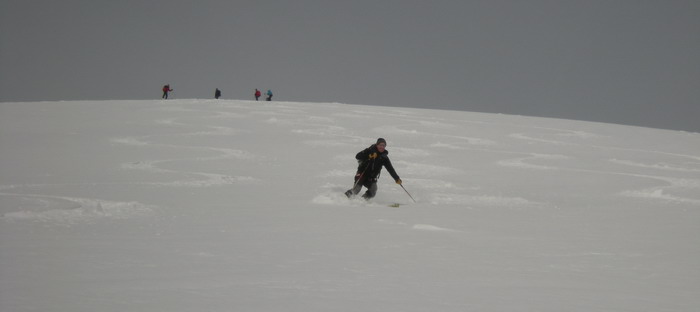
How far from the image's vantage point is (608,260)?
23.6 ft

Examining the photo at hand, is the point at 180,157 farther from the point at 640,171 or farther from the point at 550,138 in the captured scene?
the point at 550,138

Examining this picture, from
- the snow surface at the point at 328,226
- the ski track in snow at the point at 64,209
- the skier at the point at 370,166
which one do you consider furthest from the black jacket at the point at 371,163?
the ski track in snow at the point at 64,209

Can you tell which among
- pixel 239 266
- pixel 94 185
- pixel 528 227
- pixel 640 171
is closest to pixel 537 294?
pixel 239 266

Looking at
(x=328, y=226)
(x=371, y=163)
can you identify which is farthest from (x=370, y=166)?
(x=328, y=226)

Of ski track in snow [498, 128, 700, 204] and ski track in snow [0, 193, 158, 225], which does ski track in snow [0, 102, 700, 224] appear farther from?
ski track in snow [0, 193, 158, 225]

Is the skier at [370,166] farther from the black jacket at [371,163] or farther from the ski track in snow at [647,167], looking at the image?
the ski track in snow at [647,167]

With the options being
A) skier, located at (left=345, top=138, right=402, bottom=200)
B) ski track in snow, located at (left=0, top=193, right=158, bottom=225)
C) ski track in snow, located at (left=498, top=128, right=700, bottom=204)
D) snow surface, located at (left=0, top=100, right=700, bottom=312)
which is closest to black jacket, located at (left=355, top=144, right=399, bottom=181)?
skier, located at (left=345, top=138, right=402, bottom=200)

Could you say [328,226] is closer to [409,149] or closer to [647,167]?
[409,149]

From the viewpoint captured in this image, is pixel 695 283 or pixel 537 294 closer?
pixel 537 294

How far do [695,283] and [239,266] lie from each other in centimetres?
391

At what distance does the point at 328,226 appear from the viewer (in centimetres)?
902

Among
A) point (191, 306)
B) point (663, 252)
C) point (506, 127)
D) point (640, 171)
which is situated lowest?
point (191, 306)

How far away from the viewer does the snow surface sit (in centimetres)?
537

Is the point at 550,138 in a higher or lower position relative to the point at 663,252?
higher
